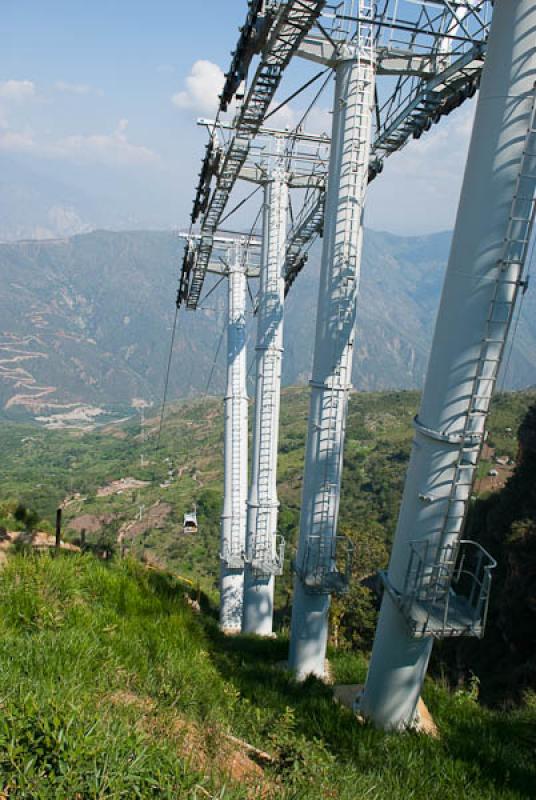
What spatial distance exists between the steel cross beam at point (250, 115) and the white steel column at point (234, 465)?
1547mm

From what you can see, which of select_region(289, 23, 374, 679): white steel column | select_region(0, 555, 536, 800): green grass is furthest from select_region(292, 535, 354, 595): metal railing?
select_region(0, 555, 536, 800): green grass

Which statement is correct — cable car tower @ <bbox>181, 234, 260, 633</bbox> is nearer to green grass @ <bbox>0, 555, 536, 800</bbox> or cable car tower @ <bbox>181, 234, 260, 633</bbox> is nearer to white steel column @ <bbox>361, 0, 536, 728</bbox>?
green grass @ <bbox>0, 555, 536, 800</bbox>

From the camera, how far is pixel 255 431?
11.8m

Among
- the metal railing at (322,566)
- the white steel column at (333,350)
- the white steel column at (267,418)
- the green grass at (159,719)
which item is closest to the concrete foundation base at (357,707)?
the green grass at (159,719)

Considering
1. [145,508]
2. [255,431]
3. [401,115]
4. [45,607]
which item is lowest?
[145,508]

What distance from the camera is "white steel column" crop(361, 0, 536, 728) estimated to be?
4473 mm

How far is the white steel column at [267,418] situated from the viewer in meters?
11.1

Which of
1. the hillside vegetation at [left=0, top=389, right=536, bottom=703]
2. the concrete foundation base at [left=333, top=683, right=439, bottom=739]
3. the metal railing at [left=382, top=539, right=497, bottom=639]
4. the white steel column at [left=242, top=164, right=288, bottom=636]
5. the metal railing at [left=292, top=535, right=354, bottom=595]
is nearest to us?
the metal railing at [left=382, top=539, right=497, bottom=639]

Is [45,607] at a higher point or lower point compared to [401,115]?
lower

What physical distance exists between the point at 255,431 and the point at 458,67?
24.9 feet

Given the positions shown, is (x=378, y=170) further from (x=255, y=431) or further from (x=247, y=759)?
(x=247, y=759)

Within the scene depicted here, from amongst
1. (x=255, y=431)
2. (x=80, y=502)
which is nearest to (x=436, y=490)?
(x=255, y=431)

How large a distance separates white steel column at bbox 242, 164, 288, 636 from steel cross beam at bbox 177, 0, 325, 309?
1.17m

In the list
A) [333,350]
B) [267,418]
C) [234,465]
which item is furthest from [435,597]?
[234,465]
